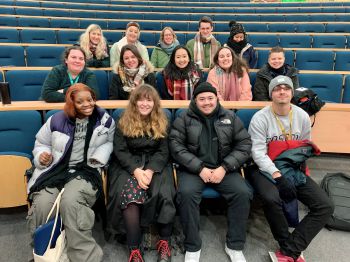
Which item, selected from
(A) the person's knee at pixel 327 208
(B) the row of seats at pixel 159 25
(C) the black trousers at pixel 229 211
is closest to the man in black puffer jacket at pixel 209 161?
(C) the black trousers at pixel 229 211

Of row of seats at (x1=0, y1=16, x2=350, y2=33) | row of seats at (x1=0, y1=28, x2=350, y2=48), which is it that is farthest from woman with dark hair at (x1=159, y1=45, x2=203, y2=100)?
row of seats at (x1=0, y1=16, x2=350, y2=33)

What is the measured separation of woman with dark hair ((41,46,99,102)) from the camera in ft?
6.60

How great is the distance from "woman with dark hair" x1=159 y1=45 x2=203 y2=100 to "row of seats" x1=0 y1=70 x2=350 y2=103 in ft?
0.66

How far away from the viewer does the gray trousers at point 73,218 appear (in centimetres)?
138

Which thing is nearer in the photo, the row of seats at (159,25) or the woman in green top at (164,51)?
the woman in green top at (164,51)

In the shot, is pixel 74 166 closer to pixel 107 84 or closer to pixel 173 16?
pixel 107 84

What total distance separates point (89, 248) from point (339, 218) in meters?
1.45

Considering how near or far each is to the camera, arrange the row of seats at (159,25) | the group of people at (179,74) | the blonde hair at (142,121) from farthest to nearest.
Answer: the row of seats at (159,25) < the group of people at (179,74) < the blonde hair at (142,121)

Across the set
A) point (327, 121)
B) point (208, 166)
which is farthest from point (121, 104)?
point (327, 121)

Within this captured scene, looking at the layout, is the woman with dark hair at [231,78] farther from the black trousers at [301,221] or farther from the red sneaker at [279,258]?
the red sneaker at [279,258]

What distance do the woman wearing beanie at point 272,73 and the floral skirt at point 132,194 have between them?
1.31 m

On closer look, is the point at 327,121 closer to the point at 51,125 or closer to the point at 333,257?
the point at 333,257

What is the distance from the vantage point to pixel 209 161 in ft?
5.55

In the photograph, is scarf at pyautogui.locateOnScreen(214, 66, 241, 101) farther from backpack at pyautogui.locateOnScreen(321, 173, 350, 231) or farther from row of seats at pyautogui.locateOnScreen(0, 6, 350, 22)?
row of seats at pyautogui.locateOnScreen(0, 6, 350, 22)
